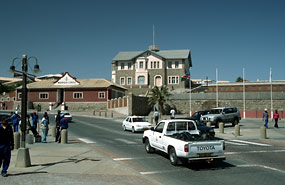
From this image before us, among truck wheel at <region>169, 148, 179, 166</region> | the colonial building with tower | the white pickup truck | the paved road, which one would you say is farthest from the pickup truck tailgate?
the colonial building with tower

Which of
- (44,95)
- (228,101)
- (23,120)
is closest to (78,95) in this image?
(44,95)

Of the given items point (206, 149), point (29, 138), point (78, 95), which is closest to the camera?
point (206, 149)

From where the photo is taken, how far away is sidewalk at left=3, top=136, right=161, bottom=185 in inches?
310

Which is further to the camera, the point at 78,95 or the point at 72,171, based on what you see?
the point at 78,95

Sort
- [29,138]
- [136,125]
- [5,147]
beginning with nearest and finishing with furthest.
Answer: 1. [5,147]
2. [29,138]
3. [136,125]

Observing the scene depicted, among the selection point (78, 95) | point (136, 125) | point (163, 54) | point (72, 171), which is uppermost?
point (163, 54)

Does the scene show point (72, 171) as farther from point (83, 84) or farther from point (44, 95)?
point (44, 95)

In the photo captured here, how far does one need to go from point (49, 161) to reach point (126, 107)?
127ft

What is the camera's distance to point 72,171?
9.09m

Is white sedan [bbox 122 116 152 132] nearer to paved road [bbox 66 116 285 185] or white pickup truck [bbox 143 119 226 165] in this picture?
paved road [bbox 66 116 285 185]

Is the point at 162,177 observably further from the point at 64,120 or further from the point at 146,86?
the point at 146,86

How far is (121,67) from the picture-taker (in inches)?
3039

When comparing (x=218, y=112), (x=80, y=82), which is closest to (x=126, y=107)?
(x=80, y=82)

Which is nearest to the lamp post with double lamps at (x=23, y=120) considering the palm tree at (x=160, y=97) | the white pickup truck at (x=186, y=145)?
the white pickup truck at (x=186, y=145)
